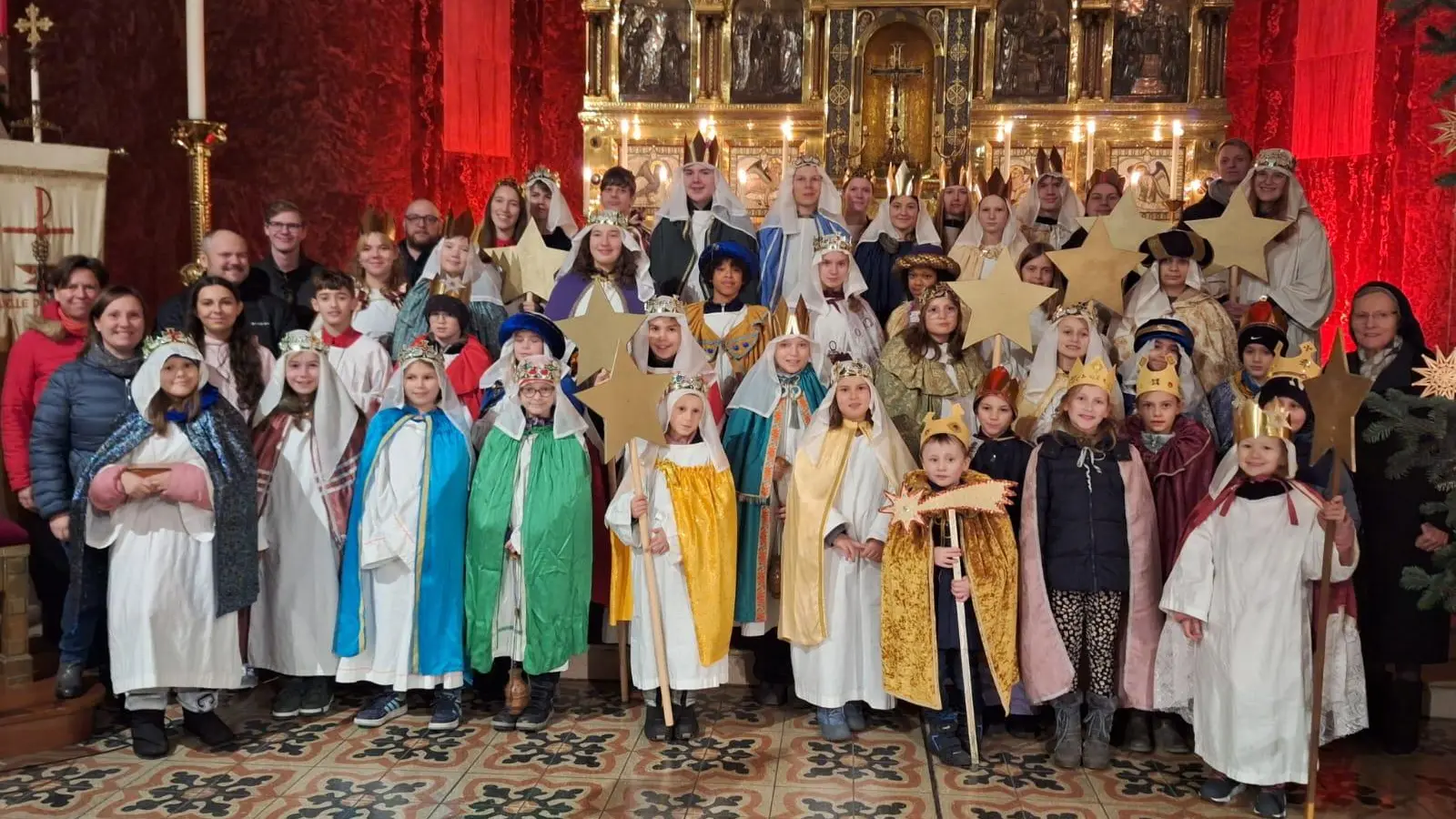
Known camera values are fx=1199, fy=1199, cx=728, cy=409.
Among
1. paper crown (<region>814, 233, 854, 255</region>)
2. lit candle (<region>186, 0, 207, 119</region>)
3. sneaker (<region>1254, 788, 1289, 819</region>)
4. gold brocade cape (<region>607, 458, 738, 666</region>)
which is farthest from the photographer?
paper crown (<region>814, 233, 854, 255</region>)

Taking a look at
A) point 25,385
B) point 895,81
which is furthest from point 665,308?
point 895,81

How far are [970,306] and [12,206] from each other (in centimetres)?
433

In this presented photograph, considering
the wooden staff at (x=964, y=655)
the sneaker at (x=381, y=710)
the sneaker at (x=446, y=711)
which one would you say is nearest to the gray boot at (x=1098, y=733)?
the wooden staff at (x=964, y=655)

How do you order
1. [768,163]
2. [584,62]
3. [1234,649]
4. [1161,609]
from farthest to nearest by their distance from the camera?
[584,62] < [768,163] < [1161,609] < [1234,649]

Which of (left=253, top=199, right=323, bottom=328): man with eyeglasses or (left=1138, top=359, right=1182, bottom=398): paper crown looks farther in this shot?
(left=253, top=199, right=323, bottom=328): man with eyeglasses

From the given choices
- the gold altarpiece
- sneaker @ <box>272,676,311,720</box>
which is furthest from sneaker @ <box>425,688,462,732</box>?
the gold altarpiece

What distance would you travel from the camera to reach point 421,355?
4.91m

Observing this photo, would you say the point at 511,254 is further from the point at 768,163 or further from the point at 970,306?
the point at 768,163

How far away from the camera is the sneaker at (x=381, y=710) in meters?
4.95

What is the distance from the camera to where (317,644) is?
5051 millimetres

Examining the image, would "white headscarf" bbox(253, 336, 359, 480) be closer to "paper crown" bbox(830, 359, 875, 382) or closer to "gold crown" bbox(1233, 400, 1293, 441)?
"paper crown" bbox(830, 359, 875, 382)

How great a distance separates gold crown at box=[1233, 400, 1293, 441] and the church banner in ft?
17.0

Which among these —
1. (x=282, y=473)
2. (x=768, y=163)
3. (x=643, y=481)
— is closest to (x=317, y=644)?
(x=282, y=473)

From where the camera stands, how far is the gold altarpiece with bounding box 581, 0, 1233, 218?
10.2 metres
